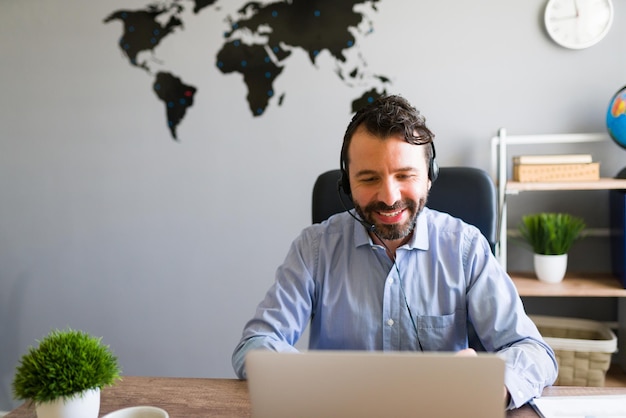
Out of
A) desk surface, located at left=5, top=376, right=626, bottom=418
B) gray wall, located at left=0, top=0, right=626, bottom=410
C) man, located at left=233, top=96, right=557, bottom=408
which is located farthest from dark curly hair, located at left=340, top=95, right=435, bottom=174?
gray wall, located at left=0, top=0, right=626, bottom=410

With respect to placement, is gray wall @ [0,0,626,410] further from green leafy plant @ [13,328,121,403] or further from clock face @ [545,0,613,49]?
green leafy plant @ [13,328,121,403]

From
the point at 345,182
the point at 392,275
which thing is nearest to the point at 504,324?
the point at 392,275

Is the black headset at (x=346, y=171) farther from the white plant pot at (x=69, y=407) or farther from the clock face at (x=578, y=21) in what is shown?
the clock face at (x=578, y=21)

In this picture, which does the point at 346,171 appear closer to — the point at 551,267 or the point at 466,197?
the point at 466,197

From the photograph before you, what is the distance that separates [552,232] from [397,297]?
1.12 metres

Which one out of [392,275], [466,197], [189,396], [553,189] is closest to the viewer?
[189,396]

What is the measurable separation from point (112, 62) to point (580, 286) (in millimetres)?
2201

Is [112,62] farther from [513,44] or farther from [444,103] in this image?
[513,44]

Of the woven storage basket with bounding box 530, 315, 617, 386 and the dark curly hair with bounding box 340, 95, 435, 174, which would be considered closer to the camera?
the dark curly hair with bounding box 340, 95, 435, 174

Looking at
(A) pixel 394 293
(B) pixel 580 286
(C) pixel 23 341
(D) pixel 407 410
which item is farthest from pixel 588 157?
(C) pixel 23 341

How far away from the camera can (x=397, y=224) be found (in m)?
1.32

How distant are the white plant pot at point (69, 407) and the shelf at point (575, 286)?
1.64 metres

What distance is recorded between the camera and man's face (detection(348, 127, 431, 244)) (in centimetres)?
128

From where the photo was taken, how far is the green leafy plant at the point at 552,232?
2.22 m
